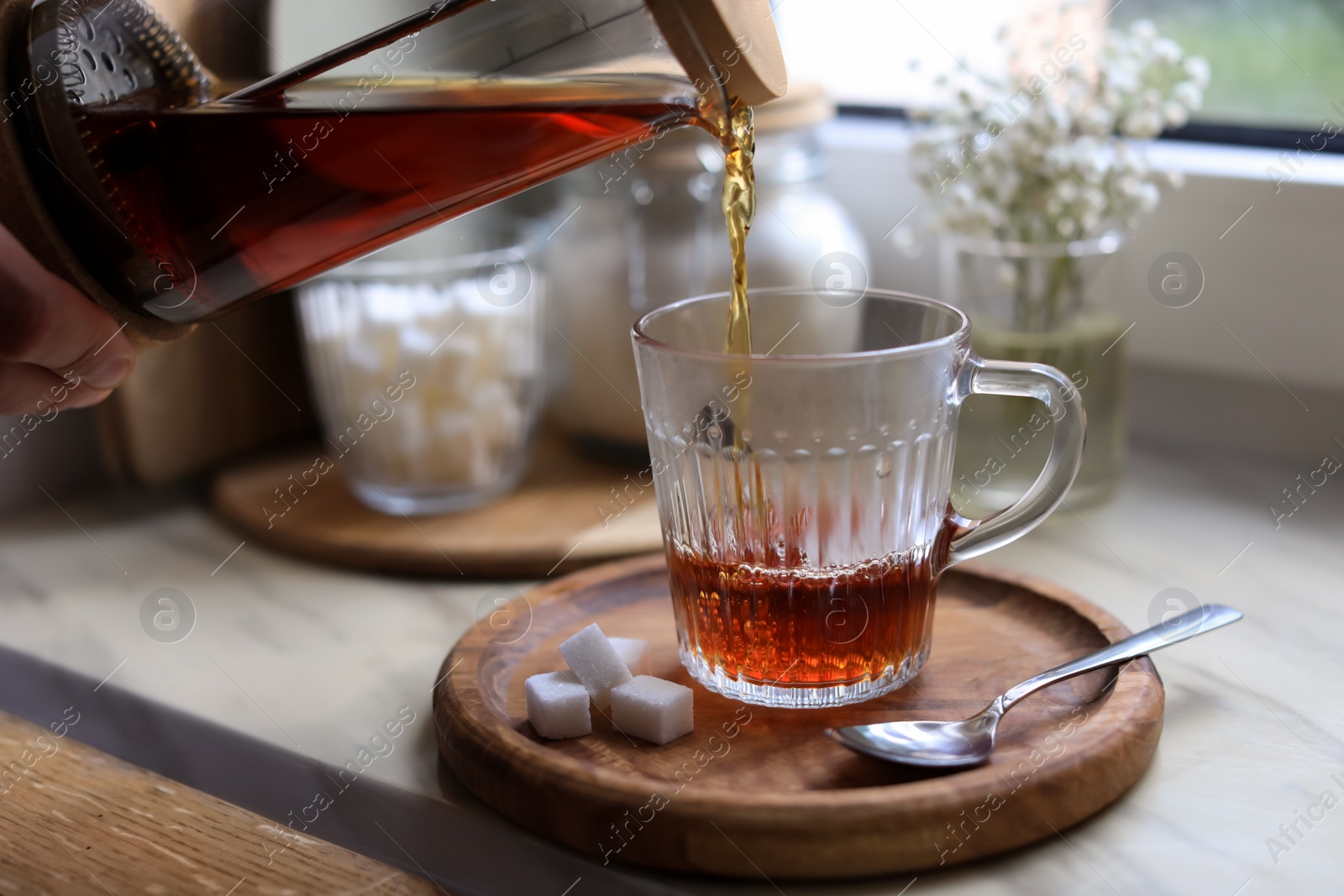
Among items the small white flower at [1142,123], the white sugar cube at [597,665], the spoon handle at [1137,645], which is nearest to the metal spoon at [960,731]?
the spoon handle at [1137,645]

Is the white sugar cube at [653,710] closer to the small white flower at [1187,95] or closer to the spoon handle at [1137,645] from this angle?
the spoon handle at [1137,645]

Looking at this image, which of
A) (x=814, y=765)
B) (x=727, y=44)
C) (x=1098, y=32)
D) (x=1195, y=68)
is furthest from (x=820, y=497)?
(x=1098, y=32)

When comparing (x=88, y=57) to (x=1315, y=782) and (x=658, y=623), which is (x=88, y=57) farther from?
(x=1315, y=782)

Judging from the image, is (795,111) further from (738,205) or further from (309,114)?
(309,114)

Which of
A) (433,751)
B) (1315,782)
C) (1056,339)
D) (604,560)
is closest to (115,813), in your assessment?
(433,751)

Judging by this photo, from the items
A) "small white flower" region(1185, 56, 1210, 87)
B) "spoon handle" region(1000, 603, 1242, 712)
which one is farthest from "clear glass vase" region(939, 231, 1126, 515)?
"spoon handle" region(1000, 603, 1242, 712)

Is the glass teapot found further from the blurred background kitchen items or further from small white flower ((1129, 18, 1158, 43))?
small white flower ((1129, 18, 1158, 43))
